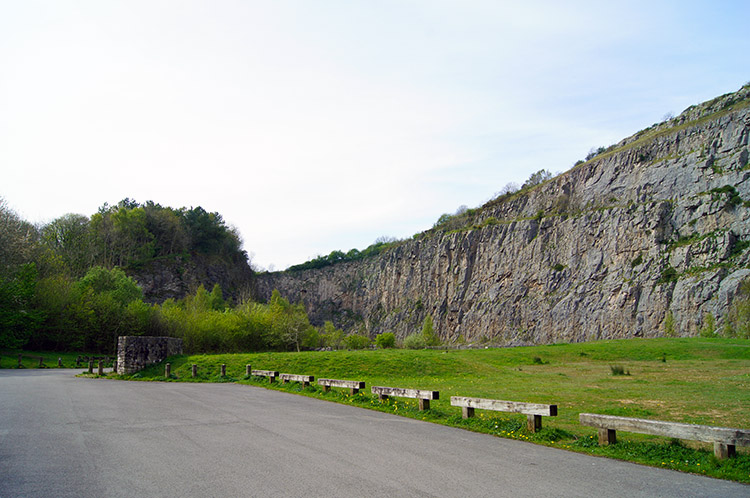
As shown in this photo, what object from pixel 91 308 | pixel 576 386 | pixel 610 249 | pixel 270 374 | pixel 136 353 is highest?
pixel 610 249

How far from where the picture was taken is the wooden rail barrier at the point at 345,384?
56.5ft

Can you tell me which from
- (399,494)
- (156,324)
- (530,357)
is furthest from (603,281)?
(399,494)

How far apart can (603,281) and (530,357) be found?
4724 centimetres

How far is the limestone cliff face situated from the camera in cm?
7088

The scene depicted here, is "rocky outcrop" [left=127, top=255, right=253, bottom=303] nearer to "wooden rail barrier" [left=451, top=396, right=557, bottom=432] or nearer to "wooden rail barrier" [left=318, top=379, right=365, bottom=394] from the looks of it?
"wooden rail barrier" [left=318, top=379, right=365, bottom=394]

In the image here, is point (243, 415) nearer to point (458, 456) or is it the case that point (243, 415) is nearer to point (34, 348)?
point (458, 456)

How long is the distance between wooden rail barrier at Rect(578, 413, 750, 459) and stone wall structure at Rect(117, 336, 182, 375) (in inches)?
1141

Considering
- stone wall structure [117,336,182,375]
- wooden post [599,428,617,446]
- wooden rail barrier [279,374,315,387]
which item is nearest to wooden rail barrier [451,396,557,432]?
wooden post [599,428,617,446]

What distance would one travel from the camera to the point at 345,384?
1784cm

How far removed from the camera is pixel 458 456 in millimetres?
8852

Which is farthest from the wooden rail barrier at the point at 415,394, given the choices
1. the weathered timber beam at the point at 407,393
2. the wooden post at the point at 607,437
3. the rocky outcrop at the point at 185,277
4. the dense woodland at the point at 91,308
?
the rocky outcrop at the point at 185,277

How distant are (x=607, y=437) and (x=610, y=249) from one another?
274 ft

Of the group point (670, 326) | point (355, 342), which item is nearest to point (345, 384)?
point (670, 326)

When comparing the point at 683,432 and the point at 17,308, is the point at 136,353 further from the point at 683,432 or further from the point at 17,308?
the point at 683,432
